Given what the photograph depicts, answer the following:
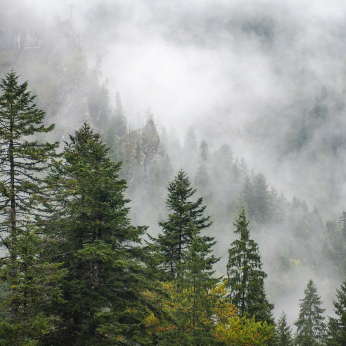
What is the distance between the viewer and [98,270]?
11.3m

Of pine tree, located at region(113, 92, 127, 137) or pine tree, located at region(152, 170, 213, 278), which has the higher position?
pine tree, located at region(113, 92, 127, 137)

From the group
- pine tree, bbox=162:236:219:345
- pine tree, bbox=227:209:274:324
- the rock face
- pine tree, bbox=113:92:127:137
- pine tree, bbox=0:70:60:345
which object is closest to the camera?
pine tree, bbox=0:70:60:345

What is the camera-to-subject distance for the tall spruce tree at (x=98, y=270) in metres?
10.5

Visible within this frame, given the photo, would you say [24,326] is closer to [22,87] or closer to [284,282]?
[22,87]

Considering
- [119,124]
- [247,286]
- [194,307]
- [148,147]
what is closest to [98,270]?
[194,307]

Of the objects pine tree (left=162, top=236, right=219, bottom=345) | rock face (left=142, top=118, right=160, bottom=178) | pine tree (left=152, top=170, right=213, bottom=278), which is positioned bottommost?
pine tree (left=162, top=236, right=219, bottom=345)

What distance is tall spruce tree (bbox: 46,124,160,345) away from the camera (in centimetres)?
1045

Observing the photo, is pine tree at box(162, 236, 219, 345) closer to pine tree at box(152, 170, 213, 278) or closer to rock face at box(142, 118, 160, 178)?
pine tree at box(152, 170, 213, 278)

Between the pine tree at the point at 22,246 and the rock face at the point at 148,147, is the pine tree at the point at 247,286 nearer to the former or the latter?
the pine tree at the point at 22,246

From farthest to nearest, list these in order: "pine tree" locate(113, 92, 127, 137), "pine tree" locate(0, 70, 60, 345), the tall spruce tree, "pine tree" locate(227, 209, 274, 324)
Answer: "pine tree" locate(113, 92, 127, 137) → "pine tree" locate(227, 209, 274, 324) → the tall spruce tree → "pine tree" locate(0, 70, 60, 345)

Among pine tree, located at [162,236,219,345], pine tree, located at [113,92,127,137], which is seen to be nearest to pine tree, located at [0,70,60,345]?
pine tree, located at [162,236,219,345]

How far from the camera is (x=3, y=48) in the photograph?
102188 millimetres

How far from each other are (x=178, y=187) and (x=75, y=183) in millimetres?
9489

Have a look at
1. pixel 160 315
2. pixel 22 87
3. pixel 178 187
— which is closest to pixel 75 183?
pixel 22 87
